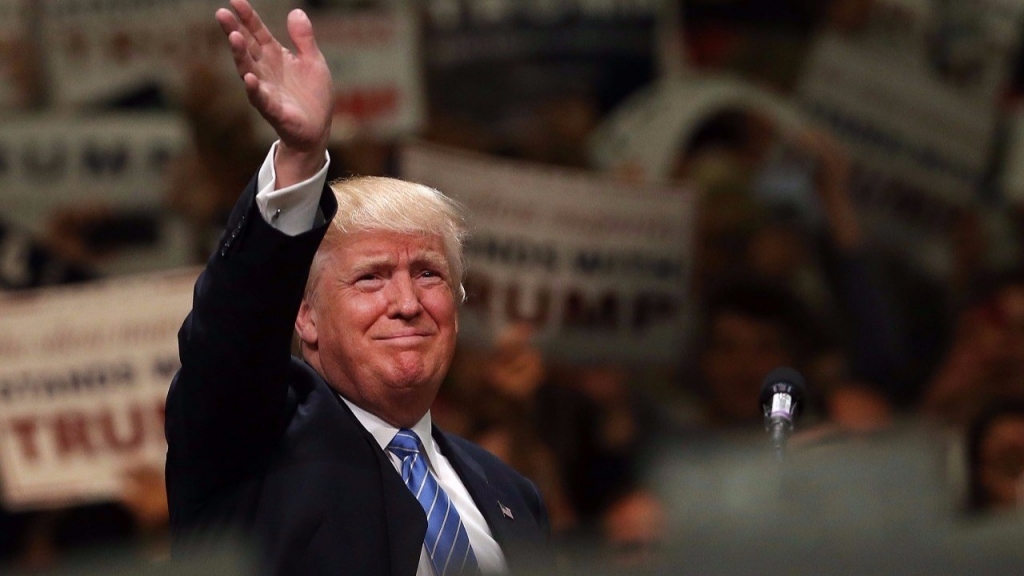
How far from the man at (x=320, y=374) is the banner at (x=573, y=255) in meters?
4.12

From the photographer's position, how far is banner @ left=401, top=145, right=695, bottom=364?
21.9 feet

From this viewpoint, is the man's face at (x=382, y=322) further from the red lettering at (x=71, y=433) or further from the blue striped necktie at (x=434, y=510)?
the red lettering at (x=71, y=433)

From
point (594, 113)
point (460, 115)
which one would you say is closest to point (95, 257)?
point (460, 115)

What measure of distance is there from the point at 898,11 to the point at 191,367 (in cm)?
592

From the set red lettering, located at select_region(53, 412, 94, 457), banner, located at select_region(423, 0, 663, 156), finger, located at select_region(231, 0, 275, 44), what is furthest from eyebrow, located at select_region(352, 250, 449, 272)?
banner, located at select_region(423, 0, 663, 156)

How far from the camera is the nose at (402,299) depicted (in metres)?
2.27

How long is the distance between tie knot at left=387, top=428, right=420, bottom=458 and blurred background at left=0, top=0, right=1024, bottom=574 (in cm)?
356

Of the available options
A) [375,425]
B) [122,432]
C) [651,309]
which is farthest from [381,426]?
[651,309]

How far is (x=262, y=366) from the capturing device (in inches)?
76.9

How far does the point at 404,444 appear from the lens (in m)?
2.33

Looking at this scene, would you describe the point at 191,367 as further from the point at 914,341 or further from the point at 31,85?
the point at 914,341

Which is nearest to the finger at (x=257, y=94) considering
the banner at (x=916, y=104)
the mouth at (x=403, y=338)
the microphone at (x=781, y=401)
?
the mouth at (x=403, y=338)

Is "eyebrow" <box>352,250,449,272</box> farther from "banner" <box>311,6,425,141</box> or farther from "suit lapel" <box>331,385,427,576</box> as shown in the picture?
"banner" <box>311,6,425,141</box>

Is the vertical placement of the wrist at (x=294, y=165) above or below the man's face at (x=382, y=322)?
above
